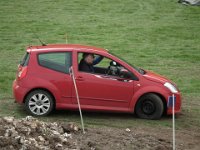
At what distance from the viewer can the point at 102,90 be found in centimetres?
1375

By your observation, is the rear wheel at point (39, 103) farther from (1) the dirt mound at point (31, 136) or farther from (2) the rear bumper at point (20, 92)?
(1) the dirt mound at point (31, 136)

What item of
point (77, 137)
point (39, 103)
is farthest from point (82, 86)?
point (77, 137)

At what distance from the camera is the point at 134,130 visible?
1257 cm

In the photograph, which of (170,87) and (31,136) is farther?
(170,87)

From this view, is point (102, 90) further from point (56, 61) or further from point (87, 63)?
point (56, 61)

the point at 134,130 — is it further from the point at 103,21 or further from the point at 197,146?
the point at 103,21

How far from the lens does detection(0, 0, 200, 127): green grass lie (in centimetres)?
1596

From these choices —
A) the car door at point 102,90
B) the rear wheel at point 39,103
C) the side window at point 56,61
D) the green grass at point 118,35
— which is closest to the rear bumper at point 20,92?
the rear wheel at point 39,103

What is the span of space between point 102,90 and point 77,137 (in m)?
3.03

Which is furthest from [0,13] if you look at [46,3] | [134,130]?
[134,130]

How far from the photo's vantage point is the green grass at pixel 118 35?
15962mm

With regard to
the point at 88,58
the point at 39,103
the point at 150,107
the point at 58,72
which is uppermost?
the point at 88,58

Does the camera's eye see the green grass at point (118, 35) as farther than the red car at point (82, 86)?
Yes

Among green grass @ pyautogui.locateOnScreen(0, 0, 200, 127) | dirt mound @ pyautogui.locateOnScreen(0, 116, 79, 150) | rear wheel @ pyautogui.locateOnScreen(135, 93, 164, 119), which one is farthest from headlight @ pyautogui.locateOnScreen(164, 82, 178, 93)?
dirt mound @ pyautogui.locateOnScreen(0, 116, 79, 150)
